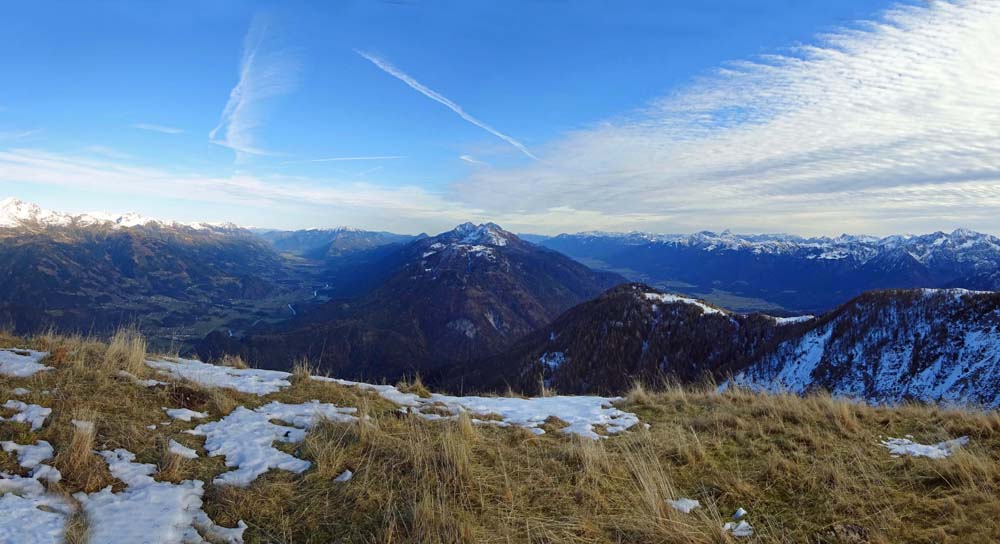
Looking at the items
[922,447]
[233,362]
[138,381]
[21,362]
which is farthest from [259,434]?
[922,447]

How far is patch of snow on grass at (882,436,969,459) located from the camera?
21.2 feet

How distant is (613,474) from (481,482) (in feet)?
5.74

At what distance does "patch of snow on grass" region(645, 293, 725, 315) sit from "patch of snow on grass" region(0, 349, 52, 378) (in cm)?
10433

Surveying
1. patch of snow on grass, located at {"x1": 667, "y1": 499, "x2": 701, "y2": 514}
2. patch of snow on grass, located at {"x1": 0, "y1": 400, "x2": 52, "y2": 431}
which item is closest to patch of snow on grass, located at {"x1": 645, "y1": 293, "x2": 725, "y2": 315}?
patch of snow on grass, located at {"x1": 667, "y1": 499, "x2": 701, "y2": 514}

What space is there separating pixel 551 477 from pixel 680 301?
10839 centimetres

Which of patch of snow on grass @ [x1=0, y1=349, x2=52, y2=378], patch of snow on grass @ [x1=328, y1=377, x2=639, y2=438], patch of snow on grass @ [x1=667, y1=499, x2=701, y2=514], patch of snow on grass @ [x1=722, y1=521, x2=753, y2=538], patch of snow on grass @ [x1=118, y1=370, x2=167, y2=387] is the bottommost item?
patch of snow on grass @ [x1=328, y1=377, x2=639, y2=438]

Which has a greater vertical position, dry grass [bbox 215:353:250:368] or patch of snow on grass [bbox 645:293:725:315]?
dry grass [bbox 215:353:250:368]

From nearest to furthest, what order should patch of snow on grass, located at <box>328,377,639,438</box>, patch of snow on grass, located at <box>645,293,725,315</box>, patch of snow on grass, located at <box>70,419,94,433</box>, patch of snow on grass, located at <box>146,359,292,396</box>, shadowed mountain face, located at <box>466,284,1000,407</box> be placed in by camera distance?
patch of snow on grass, located at <box>70,419,94,433</box>, patch of snow on grass, located at <box>328,377,639,438</box>, patch of snow on grass, located at <box>146,359,292,396</box>, shadowed mountain face, located at <box>466,284,1000,407</box>, patch of snow on grass, located at <box>645,293,725,315</box>

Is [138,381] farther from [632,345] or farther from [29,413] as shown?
[632,345]

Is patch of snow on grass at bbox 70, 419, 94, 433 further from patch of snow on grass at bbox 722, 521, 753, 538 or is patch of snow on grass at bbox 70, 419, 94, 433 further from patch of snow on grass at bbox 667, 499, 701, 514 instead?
patch of snow on grass at bbox 722, 521, 753, 538

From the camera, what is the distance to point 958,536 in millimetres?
4191

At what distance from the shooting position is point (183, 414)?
7.04 meters

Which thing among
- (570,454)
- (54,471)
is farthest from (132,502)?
(570,454)

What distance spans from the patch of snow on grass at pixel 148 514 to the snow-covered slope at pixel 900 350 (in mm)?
51249
